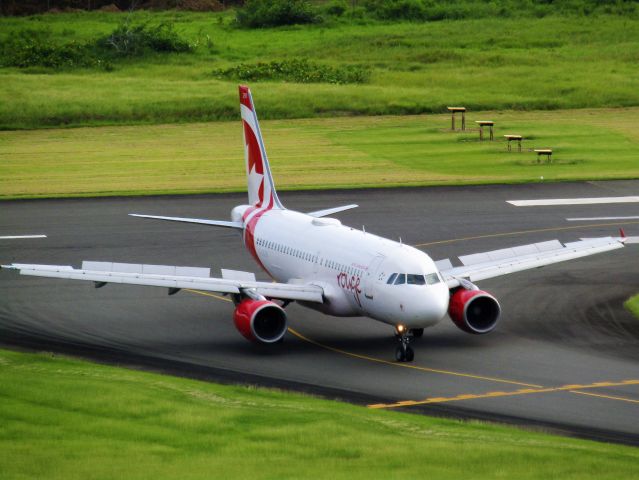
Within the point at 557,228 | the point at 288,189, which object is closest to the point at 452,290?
the point at 557,228

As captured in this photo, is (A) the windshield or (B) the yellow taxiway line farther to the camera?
(A) the windshield

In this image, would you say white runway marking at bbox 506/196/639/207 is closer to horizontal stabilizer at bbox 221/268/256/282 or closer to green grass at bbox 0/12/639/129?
horizontal stabilizer at bbox 221/268/256/282

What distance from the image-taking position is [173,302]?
179 feet

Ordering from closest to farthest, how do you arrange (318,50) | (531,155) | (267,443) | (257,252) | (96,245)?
(267,443) → (257,252) → (96,245) → (531,155) → (318,50)

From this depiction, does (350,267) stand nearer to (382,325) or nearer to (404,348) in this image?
(404,348)

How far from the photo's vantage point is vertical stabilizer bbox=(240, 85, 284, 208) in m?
55.5

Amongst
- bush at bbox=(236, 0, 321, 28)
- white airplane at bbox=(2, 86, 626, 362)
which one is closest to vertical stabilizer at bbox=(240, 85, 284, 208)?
white airplane at bbox=(2, 86, 626, 362)

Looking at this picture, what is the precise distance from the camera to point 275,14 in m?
150

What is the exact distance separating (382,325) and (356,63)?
273 feet

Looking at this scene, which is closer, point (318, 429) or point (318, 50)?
point (318, 429)

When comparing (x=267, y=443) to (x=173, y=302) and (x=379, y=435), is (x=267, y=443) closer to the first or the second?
(x=379, y=435)

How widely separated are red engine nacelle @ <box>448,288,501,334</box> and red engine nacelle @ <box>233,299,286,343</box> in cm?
611

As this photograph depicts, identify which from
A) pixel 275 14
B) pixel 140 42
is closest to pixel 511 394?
pixel 140 42

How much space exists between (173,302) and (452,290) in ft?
42.2
